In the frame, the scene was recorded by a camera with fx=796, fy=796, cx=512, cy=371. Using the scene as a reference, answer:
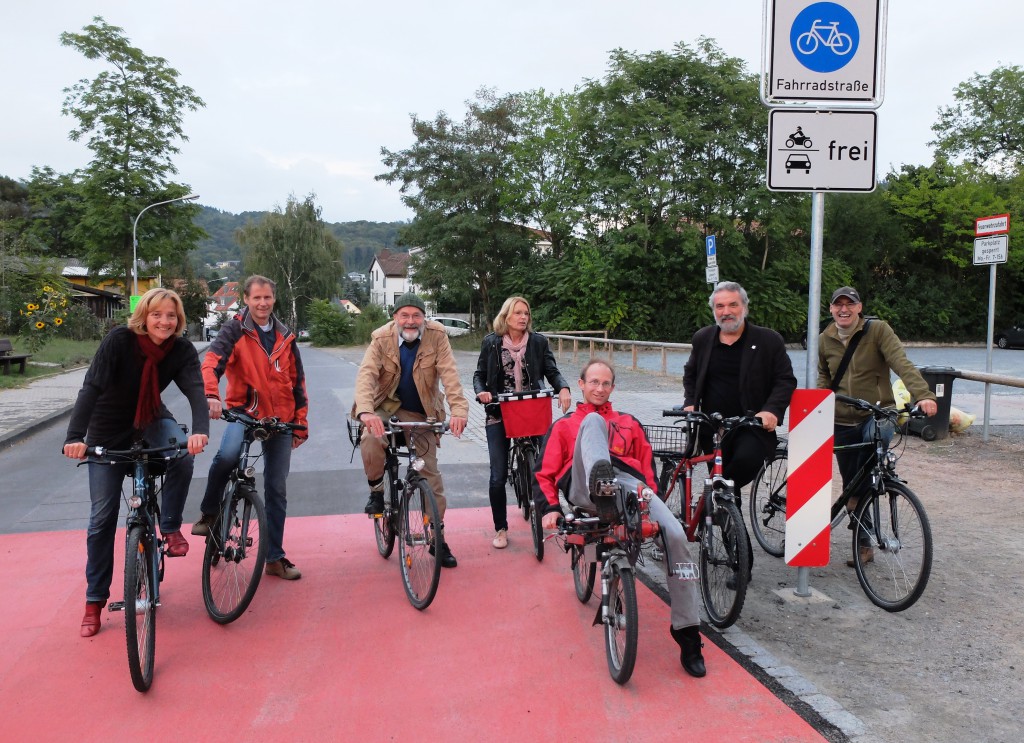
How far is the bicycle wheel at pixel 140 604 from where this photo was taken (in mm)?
3375

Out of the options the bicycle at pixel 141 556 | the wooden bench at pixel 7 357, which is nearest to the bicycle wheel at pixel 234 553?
the bicycle at pixel 141 556

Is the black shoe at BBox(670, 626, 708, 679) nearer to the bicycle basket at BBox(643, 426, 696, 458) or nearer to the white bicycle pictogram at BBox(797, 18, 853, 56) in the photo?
the bicycle basket at BBox(643, 426, 696, 458)

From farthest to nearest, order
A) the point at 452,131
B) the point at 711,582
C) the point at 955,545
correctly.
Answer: the point at 452,131 < the point at 955,545 < the point at 711,582

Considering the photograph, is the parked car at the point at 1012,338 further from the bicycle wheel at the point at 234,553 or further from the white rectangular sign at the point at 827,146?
the bicycle wheel at the point at 234,553

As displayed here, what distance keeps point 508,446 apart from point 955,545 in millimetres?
3193

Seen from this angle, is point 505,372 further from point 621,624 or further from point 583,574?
point 621,624

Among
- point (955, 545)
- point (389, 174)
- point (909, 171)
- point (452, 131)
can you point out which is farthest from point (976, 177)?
point (955, 545)

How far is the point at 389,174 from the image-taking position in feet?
133

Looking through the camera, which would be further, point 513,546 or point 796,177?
point 513,546

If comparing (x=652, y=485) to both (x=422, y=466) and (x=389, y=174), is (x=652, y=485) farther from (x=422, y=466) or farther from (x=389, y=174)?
(x=389, y=174)

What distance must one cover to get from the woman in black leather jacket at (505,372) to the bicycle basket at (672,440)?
831 millimetres

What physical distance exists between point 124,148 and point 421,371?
3679 centimetres

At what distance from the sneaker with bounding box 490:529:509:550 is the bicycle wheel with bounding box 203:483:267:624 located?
183 cm

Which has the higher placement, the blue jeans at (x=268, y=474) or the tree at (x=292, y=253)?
the tree at (x=292, y=253)
